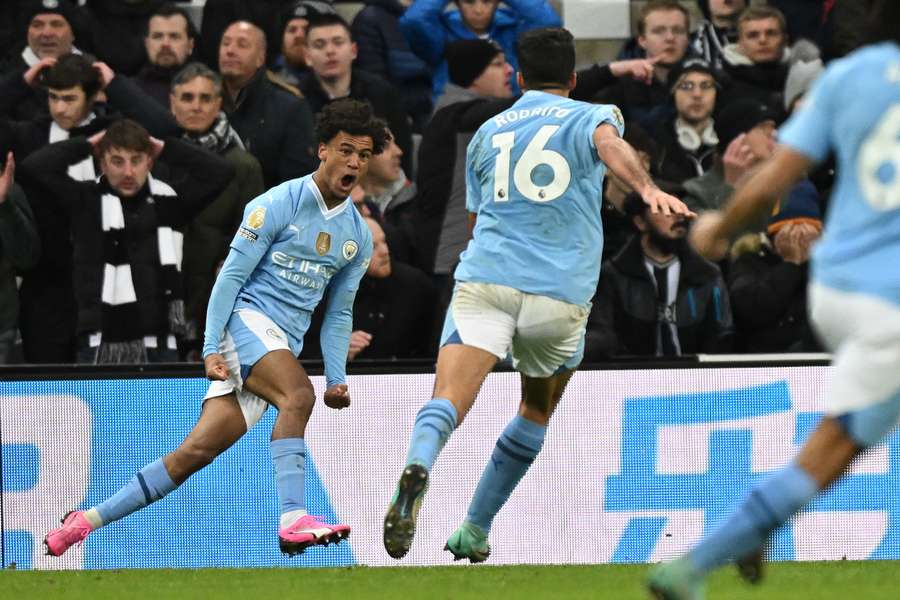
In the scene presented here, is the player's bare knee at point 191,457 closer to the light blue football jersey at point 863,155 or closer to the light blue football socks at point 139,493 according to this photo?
the light blue football socks at point 139,493

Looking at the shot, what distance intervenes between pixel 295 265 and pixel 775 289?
375cm

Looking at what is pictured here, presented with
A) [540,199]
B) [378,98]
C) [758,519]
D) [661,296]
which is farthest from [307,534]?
[378,98]

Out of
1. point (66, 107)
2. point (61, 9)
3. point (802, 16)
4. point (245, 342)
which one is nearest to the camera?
point (245, 342)

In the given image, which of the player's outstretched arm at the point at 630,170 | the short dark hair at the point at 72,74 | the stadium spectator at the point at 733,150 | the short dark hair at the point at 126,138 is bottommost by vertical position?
the stadium spectator at the point at 733,150

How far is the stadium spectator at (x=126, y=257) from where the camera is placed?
10156 mm

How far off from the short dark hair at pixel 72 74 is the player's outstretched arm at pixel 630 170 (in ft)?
15.4

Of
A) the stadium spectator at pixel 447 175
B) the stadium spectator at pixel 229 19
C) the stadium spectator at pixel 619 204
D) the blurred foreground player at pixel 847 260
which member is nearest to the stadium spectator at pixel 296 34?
the stadium spectator at pixel 229 19

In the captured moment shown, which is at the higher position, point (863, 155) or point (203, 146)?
point (863, 155)

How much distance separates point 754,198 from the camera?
5191 mm

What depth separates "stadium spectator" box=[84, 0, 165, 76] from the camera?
12094 mm

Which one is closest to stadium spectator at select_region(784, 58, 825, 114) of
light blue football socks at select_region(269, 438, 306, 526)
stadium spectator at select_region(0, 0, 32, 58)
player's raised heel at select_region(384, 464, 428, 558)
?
stadium spectator at select_region(0, 0, 32, 58)

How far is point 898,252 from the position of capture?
5031mm

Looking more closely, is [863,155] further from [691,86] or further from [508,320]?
[691,86]

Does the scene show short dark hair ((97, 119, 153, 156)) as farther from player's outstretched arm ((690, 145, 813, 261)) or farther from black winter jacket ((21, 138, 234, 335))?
player's outstretched arm ((690, 145, 813, 261))
